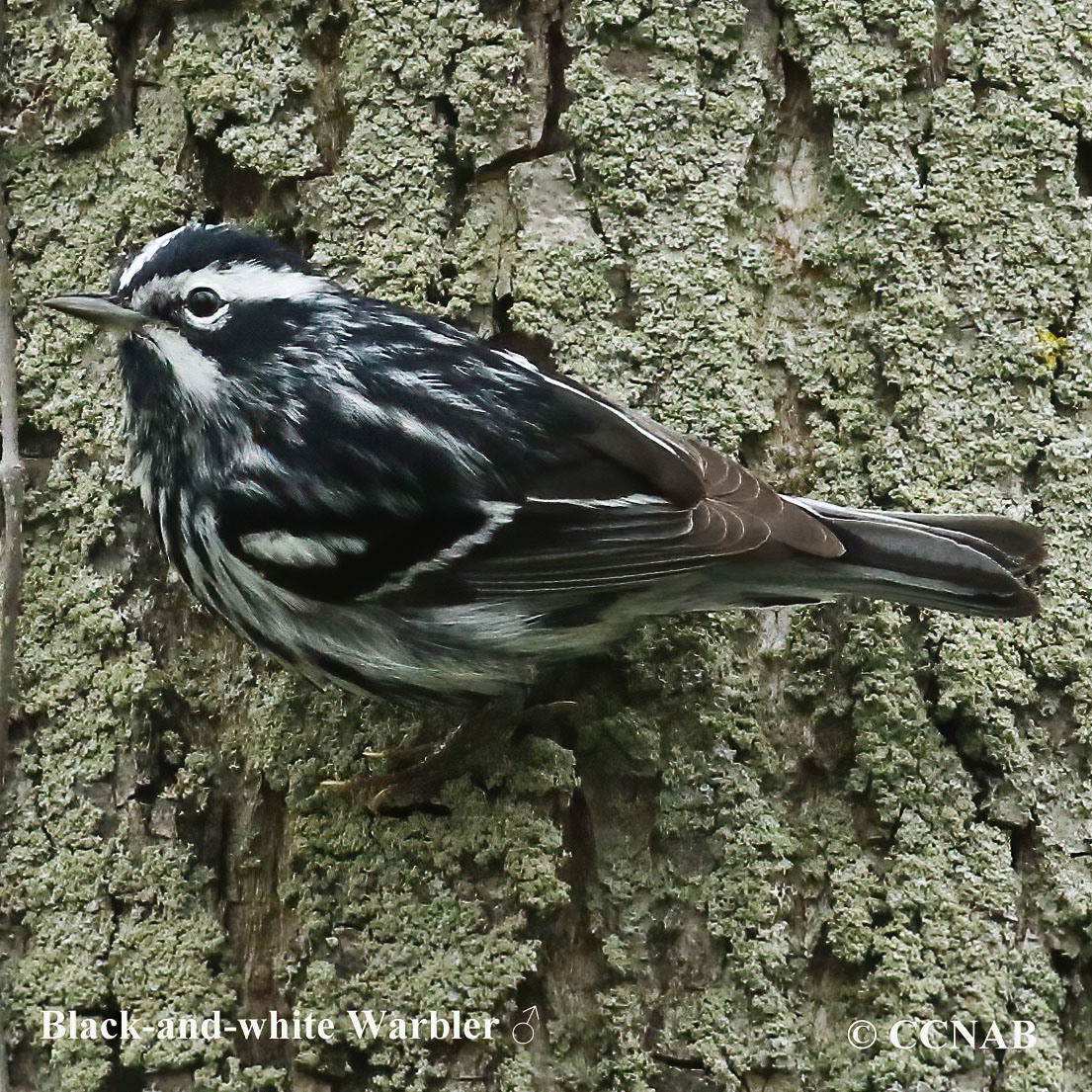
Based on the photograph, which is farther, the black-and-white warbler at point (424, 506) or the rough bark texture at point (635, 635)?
the black-and-white warbler at point (424, 506)

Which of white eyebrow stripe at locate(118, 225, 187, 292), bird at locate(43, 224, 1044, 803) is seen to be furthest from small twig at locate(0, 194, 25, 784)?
white eyebrow stripe at locate(118, 225, 187, 292)

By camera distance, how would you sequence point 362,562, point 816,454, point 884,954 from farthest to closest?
1. point 816,454
2. point 362,562
3. point 884,954

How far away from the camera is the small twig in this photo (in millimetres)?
3094

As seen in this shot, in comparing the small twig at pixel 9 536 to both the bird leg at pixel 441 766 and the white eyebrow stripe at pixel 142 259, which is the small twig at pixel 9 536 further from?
the bird leg at pixel 441 766

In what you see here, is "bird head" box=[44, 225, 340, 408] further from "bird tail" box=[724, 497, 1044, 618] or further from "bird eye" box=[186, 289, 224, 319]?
"bird tail" box=[724, 497, 1044, 618]

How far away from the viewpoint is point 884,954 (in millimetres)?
2709

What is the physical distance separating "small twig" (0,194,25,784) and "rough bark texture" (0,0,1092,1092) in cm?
4

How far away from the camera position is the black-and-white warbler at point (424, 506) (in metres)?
2.87

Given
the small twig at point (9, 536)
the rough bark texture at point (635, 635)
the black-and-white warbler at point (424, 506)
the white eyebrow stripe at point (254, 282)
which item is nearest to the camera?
the rough bark texture at point (635, 635)

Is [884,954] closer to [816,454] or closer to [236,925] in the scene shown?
[816,454]

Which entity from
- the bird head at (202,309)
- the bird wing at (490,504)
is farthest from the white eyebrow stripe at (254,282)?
the bird wing at (490,504)

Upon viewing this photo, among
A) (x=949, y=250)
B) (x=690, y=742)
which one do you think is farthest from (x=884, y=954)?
(x=949, y=250)

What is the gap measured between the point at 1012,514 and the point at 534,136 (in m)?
1.42

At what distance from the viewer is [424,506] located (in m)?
2.87
